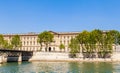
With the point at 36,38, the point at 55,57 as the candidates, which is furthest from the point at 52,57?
the point at 36,38

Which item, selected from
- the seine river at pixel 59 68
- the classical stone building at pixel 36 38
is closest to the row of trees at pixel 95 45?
the classical stone building at pixel 36 38

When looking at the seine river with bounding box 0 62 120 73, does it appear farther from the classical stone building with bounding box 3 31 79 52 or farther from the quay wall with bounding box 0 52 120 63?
the classical stone building with bounding box 3 31 79 52

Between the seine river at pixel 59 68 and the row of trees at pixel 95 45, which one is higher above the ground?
the row of trees at pixel 95 45

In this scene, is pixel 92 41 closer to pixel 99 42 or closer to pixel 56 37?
pixel 99 42

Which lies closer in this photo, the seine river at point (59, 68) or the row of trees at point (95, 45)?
the seine river at point (59, 68)

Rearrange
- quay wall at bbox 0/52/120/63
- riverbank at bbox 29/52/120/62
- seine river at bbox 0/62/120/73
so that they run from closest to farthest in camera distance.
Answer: seine river at bbox 0/62/120/73, quay wall at bbox 0/52/120/63, riverbank at bbox 29/52/120/62

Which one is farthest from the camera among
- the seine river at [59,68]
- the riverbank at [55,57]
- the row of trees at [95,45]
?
the row of trees at [95,45]

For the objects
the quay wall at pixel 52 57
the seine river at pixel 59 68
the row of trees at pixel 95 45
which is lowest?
the seine river at pixel 59 68

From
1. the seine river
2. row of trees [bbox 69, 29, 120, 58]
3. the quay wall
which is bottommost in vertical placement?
the seine river

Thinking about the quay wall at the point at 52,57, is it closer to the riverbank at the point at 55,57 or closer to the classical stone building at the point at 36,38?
the riverbank at the point at 55,57

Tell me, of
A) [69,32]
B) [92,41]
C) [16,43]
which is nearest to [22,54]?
[16,43]

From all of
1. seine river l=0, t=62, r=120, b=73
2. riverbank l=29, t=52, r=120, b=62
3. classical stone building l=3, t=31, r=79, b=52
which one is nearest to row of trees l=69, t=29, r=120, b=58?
riverbank l=29, t=52, r=120, b=62

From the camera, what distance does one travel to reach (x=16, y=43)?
131000 millimetres

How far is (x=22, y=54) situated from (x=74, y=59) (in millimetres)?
21168
